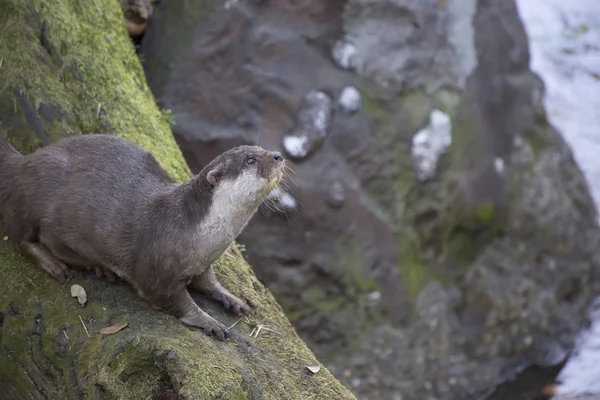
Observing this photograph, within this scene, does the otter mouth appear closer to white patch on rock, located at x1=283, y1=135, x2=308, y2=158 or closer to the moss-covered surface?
white patch on rock, located at x1=283, y1=135, x2=308, y2=158

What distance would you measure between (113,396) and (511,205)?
4.26 m

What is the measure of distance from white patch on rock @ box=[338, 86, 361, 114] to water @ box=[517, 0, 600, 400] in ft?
9.92

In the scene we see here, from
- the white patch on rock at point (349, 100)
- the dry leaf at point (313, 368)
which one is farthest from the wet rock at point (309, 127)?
the dry leaf at point (313, 368)

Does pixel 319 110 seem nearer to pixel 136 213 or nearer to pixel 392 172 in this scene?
pixel 392 172

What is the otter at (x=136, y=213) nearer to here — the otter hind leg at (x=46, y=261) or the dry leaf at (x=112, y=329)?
the otter hind leg at (x=46, y=261)

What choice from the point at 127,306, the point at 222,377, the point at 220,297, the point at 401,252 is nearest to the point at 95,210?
the point at 127,306

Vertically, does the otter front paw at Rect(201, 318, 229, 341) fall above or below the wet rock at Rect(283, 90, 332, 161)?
above

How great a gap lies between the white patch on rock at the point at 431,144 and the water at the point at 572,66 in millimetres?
2392

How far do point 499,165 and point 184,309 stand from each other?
3791 mm

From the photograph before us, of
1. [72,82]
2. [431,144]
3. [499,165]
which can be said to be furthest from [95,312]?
[499,165]

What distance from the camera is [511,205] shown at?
21.4ft

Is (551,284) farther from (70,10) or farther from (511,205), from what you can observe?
(70,10)

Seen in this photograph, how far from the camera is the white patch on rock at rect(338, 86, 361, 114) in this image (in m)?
6.07

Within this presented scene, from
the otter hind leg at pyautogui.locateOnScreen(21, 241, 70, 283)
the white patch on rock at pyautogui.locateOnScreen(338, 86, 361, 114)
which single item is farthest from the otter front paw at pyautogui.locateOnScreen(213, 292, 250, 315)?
the white patch on rock at pyautogui.locateOnScreen(338, 86, 361, 114)
